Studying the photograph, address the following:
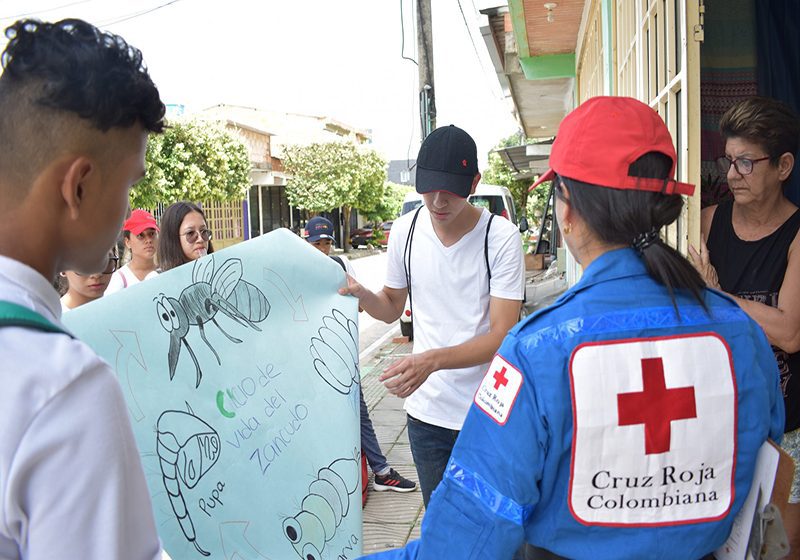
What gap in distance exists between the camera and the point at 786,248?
7.43 feet

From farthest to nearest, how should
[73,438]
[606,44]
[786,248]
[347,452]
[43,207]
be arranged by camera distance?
1. [606,44]
2. [786,248]
3. [347,452]
4. [43,207]
5. [73,438]

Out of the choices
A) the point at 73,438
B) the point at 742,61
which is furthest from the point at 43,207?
the point at 742,61

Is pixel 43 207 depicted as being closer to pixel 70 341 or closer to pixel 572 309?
pixel 70 341

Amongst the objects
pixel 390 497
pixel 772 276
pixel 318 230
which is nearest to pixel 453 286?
pixel 772 276

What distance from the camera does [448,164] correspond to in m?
2.44

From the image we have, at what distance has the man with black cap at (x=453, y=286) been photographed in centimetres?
244

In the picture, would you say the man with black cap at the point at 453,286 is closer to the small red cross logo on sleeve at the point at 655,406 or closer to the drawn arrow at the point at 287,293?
the drawn arrow at the point at 287,293

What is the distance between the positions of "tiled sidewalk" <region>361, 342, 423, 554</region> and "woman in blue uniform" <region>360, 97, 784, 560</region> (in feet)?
6.74

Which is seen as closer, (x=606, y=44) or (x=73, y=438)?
(x=73, y=438)

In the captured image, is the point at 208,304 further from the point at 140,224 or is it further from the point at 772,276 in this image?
the point at 140,224

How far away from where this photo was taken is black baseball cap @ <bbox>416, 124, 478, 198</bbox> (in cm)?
243

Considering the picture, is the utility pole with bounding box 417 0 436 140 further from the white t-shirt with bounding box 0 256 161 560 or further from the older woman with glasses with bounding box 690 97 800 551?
the white t-shirt with bounding box 0 256 161 560

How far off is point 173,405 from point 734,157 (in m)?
1.88

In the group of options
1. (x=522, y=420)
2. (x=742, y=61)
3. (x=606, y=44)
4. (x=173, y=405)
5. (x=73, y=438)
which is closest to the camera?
(x=73, y=438)
